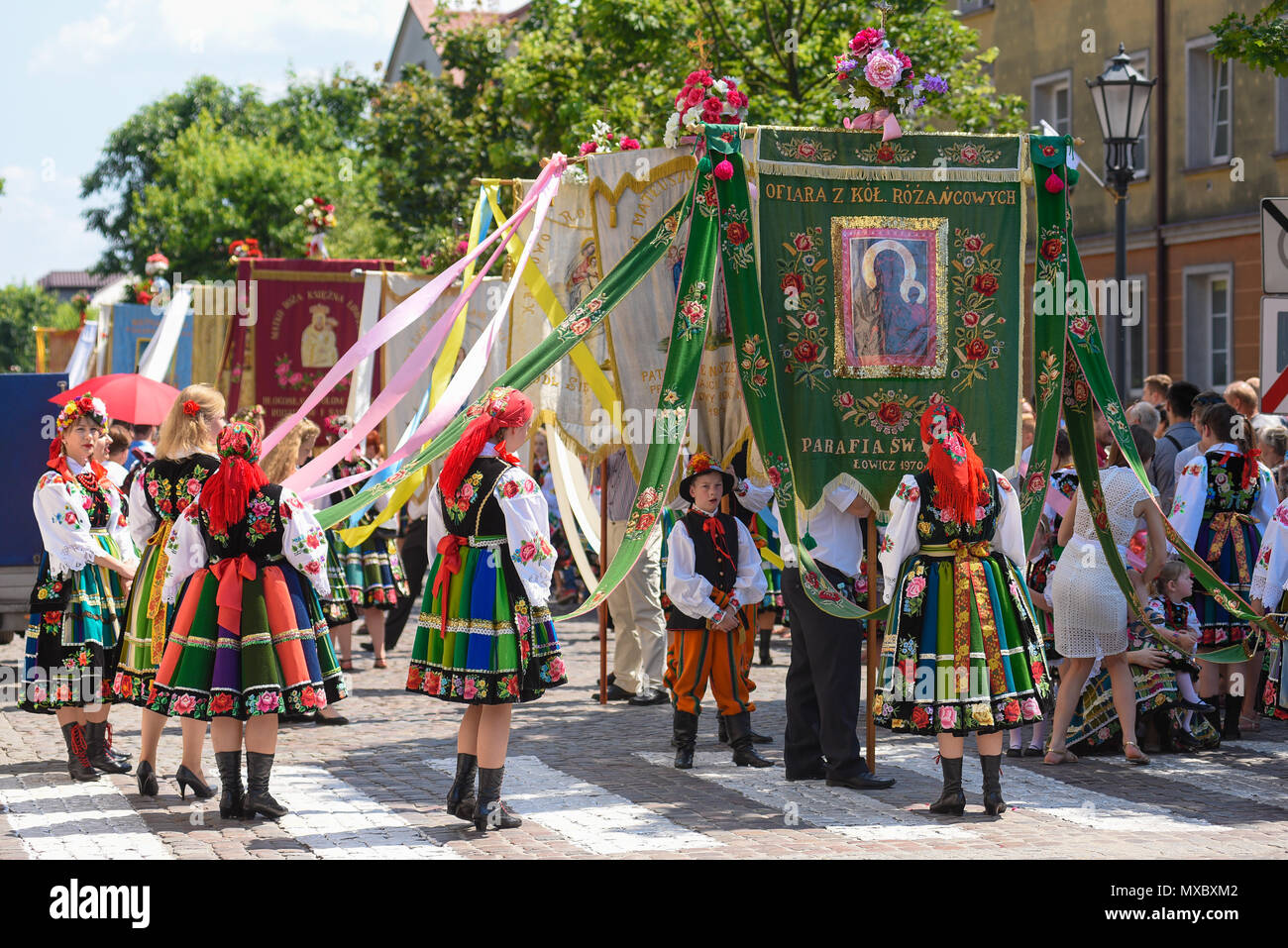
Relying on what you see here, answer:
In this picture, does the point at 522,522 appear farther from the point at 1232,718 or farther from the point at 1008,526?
the point at 1232,718

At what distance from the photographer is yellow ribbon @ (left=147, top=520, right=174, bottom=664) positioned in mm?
8219

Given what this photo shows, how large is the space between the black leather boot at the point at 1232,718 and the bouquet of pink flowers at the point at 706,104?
4697 millimetres

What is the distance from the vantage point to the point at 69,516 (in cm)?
885

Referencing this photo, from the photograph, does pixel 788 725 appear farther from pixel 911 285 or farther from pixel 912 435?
pixel 911 285

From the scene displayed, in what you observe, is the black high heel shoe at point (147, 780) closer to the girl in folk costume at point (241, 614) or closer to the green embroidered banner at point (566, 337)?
the girl in folk costume at point (241, 614)

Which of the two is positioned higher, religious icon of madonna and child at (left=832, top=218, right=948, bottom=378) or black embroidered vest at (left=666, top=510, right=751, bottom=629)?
religious icon of madonna and child at (left=832, top=218, right=948, bottom=378)

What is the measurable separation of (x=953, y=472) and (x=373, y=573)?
6.56m

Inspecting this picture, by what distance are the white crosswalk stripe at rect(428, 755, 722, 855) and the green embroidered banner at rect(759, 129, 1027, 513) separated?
191 cm

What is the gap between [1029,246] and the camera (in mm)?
9023

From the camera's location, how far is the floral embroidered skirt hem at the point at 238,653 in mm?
7531

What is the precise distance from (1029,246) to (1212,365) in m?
15.3

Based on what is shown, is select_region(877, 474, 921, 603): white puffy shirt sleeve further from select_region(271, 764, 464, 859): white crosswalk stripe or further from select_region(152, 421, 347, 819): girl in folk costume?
select_region(152, 421, 347, 819): girl in folk costume

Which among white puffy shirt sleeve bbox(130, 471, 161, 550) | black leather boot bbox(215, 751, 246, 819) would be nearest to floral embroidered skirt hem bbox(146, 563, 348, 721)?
black leather boot bbox(215, 751, 246, 819)

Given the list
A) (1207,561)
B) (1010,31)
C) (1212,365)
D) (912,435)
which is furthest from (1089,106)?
(912,435)
